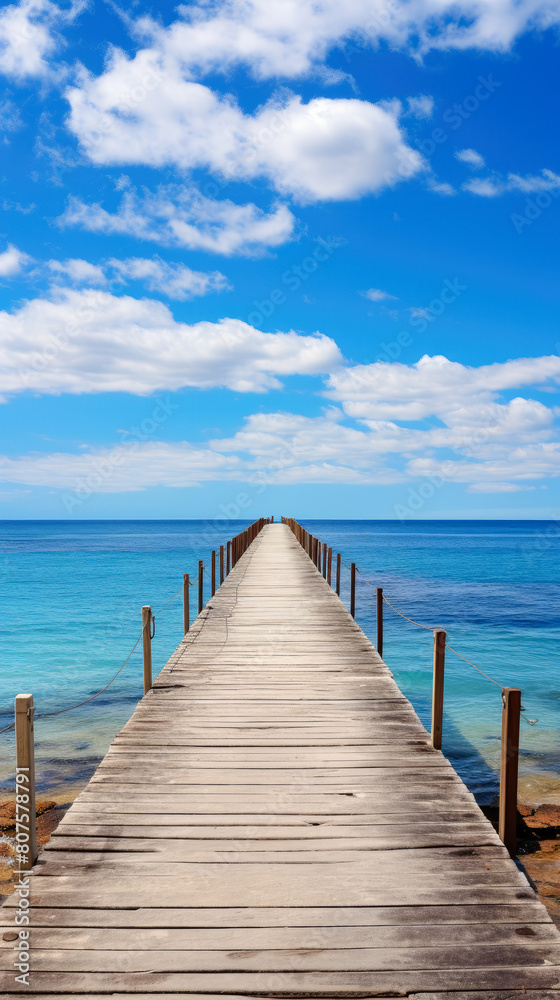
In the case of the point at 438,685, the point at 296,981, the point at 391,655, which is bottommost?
the point at 391,655

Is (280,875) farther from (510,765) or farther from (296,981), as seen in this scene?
(510,765)

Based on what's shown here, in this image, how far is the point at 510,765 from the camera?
4.16 meters

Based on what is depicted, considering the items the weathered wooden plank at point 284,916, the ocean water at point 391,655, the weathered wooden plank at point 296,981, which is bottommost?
the ocean water at point 391,655

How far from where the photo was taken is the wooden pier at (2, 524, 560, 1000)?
9.20ft

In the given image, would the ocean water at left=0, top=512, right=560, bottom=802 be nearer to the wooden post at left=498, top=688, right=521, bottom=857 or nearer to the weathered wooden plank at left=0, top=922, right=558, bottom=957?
the wooden post at left=498, top=688, right=521, bottom=857

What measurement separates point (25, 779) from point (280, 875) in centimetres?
163

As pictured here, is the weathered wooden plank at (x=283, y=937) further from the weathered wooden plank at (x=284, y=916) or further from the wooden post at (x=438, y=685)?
the wooden post at (x=438, y=685)

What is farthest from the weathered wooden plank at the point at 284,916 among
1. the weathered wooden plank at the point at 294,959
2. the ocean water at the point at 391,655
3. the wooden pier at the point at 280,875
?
the ocean water at the point at 391,655

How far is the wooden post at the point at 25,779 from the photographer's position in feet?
11.9

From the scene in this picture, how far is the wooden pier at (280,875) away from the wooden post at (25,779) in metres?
0.12

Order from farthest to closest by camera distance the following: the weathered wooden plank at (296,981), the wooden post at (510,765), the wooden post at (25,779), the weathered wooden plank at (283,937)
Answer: the wooden post at (510,765) → the wooden post at (25,779) → the weathered wooden plank at (283,937) → the weathered wooden plank at (296,981)

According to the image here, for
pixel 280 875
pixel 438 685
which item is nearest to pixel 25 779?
pixel 280 875

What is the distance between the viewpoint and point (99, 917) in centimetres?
315

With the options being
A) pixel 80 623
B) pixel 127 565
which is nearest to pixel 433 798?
pixel 80 623
